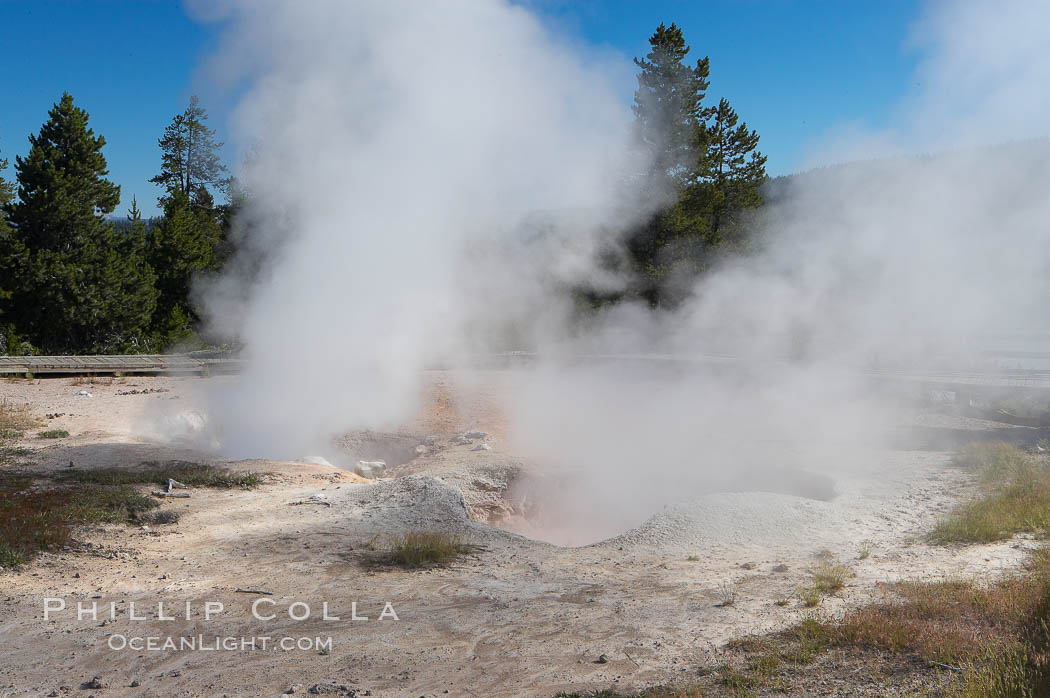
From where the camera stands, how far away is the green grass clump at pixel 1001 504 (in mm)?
6396

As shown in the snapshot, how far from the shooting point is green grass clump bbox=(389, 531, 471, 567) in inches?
237

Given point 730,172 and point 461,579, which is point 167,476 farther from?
point 730,172

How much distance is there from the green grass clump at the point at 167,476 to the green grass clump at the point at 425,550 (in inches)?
119

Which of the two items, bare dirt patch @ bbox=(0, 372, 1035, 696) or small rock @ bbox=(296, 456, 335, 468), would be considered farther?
small rock @ bbox=(296, 456, 335, 468)

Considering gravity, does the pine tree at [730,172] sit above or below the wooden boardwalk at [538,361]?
above

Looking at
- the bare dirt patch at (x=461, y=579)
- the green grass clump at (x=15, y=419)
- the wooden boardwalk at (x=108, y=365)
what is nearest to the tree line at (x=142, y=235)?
the wooden boardwalk at (x=108, y=365)

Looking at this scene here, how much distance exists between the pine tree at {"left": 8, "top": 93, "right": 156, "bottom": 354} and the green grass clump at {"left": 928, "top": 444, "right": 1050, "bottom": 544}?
24.0m

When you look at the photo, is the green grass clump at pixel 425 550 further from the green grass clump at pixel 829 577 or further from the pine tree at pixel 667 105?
the pine tree at pixel 667 105

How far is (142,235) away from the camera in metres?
28.5

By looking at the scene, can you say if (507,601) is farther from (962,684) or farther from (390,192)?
(390,192)

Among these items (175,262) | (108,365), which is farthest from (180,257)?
(108,365)

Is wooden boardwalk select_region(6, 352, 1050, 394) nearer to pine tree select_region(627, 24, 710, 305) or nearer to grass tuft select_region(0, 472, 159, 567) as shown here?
pine tree select_region(627, 24, 710, 305)

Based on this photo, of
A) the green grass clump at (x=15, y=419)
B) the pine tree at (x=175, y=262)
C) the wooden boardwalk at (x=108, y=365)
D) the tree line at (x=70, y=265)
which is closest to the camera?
the green grass clump at (x=15, y=419)

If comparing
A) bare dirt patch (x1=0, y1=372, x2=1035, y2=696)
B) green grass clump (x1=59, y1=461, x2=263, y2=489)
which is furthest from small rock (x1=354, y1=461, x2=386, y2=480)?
green grass clump (x1=59, y1=461, x2=263, y2=489)
